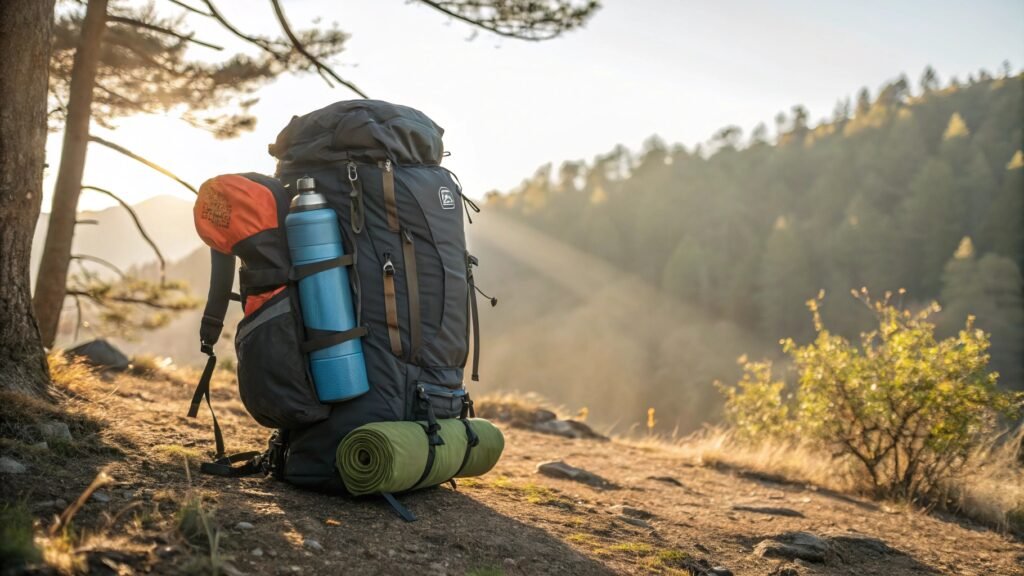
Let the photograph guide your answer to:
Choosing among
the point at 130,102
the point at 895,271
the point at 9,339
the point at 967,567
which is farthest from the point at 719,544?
the point at 895,271

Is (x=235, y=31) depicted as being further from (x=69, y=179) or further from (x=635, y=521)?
(x=635, y=521)

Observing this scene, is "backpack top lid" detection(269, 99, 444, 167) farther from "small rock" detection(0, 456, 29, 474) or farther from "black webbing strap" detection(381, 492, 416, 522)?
"small rock" detection(0, 456, 29, 474)

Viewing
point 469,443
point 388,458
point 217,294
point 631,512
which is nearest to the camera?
point 388,458

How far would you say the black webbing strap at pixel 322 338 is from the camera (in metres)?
3.60

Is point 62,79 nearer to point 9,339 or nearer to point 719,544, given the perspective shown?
point 9,339

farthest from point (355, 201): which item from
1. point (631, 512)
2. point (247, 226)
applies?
point (631, 512)

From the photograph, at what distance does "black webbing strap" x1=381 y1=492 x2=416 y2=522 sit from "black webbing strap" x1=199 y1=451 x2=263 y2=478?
818 mm

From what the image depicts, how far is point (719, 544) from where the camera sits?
4375 mm

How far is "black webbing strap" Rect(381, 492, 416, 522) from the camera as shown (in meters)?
3.53

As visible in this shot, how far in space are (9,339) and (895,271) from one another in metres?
80.4

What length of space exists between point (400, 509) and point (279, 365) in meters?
0.94

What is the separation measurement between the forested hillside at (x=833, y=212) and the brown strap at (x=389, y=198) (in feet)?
218

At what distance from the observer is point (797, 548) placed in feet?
14.1

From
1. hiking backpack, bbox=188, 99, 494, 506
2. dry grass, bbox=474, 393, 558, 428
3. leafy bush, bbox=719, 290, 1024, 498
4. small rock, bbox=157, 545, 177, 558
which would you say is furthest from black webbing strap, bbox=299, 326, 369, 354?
dry grass, bbox=474, 393, 558, 428
